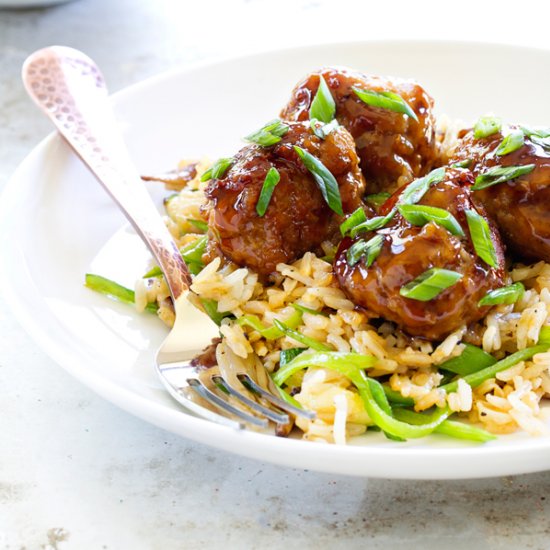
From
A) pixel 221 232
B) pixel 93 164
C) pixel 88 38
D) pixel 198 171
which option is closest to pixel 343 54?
pixel 198 171

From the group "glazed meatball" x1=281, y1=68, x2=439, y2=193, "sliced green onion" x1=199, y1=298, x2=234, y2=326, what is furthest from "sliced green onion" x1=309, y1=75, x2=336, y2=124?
"sliced green onion" x1=199, y1=298, x2=234, y2=326

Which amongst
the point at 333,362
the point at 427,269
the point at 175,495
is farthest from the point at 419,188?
the point at 175,495

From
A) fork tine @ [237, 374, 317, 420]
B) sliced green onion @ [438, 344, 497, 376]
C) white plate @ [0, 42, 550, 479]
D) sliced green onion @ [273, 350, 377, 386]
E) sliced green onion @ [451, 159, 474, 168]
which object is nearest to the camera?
white plate @ [0, 42, 550, 479]

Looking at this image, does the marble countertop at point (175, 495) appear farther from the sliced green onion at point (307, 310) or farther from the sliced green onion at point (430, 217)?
the sliced green onion at point (430, 217)

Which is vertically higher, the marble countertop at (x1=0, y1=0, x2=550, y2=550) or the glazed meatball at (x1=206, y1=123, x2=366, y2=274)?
the glazed meatball at (x1=206, y1=123, x2=366, y2=274)

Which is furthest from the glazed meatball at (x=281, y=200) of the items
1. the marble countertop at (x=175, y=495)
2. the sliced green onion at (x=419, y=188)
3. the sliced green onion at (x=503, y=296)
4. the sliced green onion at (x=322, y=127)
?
the marble countertop at (x=175, y=495)

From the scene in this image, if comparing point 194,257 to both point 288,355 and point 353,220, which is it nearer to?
point 288,355

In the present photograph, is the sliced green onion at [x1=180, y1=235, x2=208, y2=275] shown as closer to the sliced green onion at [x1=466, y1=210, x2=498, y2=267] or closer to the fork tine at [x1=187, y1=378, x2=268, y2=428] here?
the fork tine at [x1=187, y1=378, x2=268, y2=428]
